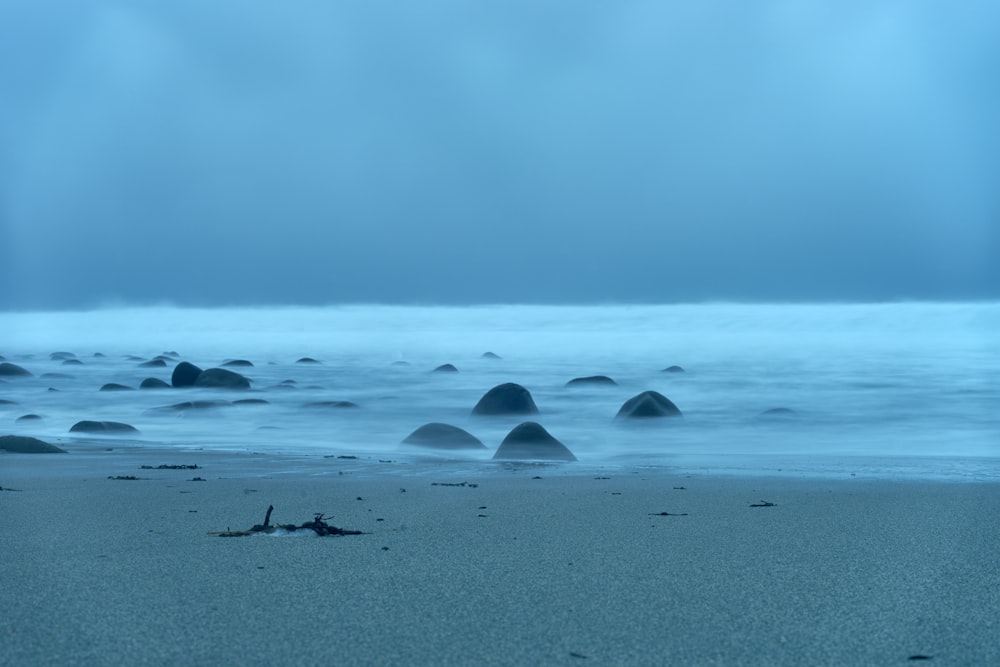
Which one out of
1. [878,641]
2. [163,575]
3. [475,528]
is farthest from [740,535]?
[163,575]

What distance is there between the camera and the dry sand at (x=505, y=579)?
238 cm

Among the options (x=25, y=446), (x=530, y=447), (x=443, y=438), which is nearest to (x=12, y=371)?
(x=25, y=446)

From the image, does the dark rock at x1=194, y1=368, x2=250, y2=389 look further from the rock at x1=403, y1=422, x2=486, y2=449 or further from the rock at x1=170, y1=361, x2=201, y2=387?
the rock at x1=403, y1=422, x2=486, y2=449

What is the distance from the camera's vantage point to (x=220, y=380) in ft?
55.0

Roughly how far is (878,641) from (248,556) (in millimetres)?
1989

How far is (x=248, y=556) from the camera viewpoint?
340 cm

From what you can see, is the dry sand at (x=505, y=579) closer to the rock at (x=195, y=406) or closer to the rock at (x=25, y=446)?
the rock at (x=25, y=446)

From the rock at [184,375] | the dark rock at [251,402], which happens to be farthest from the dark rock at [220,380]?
the dark rock at [251,402]

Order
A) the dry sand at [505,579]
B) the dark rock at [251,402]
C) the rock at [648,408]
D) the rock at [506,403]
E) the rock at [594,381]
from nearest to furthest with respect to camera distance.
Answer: the dry sand at [505,579] → the rock at [648,408] → the rock at [506,403] → the dark rock at [251,402] → the rock at [594,381]

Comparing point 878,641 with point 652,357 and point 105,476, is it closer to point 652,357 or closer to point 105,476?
point 105,476

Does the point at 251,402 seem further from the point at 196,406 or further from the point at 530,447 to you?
the point at 530,447

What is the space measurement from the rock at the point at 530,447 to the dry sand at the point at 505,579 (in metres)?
2.69

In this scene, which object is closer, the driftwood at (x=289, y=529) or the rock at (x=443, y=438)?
the driftwood at (x=289, y=529)

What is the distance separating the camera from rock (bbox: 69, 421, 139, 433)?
10.5 meters
